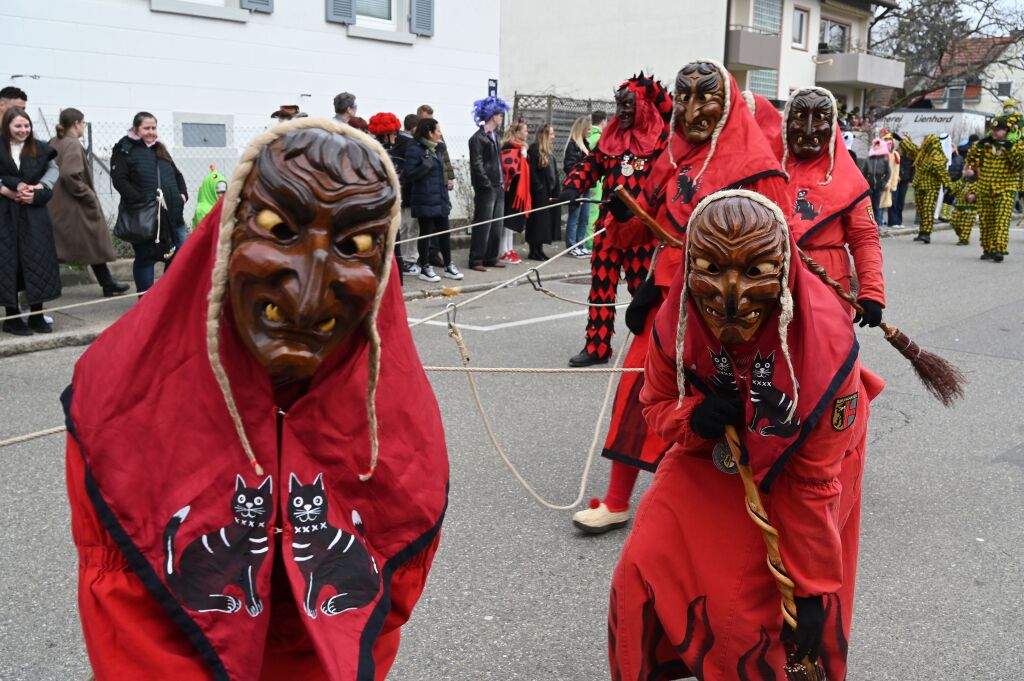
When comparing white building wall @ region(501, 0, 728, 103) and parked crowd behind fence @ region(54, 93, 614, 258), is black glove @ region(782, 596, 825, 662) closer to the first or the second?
parked crowd behind fence @ region(54, 93, 614, 258)

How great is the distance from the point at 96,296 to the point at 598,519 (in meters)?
6.55

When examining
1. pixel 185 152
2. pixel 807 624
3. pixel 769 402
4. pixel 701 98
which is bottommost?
pixel 807 624

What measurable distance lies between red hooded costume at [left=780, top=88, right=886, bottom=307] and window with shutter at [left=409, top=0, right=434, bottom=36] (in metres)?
9.84

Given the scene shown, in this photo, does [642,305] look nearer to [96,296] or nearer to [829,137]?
[829,137]

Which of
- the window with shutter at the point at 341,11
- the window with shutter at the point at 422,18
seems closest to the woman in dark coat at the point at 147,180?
the window with shutter at the point at 341,11

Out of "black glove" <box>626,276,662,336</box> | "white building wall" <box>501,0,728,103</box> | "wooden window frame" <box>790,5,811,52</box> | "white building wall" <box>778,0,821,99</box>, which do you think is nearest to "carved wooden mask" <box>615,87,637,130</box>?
"black glove" <box>626,276,662,336</box>

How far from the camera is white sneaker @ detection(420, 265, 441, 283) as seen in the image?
1103cm

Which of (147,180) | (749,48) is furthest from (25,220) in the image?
(749,48)

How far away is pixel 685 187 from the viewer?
4.07 m

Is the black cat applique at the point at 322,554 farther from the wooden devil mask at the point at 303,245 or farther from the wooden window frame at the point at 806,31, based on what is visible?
the wooden window frame at the point at 806,31

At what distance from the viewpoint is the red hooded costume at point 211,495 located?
64.4 inches

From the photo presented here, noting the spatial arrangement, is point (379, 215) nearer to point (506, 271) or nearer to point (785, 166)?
point (785, 166)

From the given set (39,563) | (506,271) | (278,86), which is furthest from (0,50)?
(39,563)

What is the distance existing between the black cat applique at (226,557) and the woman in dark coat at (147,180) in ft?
24.4
